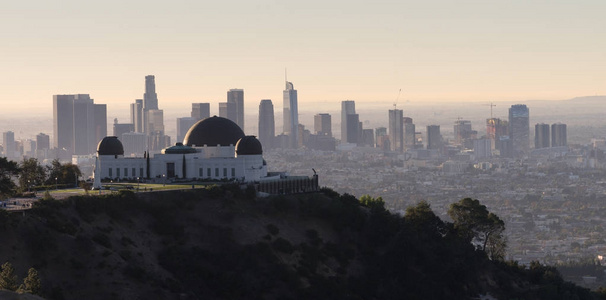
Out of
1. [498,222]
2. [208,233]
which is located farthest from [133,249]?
[498,222]

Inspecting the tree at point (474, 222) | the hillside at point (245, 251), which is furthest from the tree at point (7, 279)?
the tree at point (474, 222)

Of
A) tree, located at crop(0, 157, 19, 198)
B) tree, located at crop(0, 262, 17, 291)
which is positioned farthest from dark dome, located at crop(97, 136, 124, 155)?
tree, located at crop(0, 262, 17, 291)

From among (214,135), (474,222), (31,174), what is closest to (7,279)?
(31,174)

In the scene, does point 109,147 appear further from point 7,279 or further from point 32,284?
point 7,279

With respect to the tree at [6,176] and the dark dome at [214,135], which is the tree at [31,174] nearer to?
the tree at [6,176]

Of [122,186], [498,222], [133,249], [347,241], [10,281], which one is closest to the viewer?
[10,281]

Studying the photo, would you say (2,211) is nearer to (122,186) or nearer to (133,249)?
(133,249)

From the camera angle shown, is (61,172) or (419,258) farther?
(61,172)
